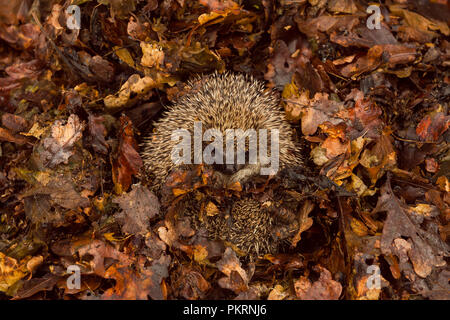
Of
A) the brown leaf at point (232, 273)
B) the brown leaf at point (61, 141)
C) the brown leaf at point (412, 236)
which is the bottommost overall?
the brown leaf at point (232, 273)

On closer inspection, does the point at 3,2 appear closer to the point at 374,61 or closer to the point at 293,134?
the point at 293,134

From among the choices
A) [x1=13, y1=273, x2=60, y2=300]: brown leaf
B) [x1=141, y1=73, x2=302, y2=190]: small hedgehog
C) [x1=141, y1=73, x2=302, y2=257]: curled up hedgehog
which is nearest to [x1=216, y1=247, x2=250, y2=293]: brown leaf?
[x1=141, y1=73, x2=302, y2=257]: curled up hedgehog

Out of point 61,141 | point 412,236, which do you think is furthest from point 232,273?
point 61,141

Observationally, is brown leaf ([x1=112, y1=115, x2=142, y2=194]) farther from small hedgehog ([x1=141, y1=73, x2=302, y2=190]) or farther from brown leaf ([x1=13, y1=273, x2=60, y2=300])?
brown leaf ([x1=13, y1=273, x2=60, y2=300])

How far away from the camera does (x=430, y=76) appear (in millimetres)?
3396

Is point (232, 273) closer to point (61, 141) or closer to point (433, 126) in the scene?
point (61, 141)

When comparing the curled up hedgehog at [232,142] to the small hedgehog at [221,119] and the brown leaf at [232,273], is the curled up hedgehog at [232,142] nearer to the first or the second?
the small hedgehog at [221,119]

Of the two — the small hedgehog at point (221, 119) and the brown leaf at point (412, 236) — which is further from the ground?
the small hedgehog at point (221, 119)

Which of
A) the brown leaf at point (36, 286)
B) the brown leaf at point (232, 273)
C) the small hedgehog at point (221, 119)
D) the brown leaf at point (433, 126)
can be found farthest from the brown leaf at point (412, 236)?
the brown leaf at point (36, 286)

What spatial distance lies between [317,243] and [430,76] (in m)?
1.90

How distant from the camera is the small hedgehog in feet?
9.90

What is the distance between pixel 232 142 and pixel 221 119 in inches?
8.6

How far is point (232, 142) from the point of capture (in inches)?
122

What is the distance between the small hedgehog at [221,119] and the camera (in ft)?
9.90
